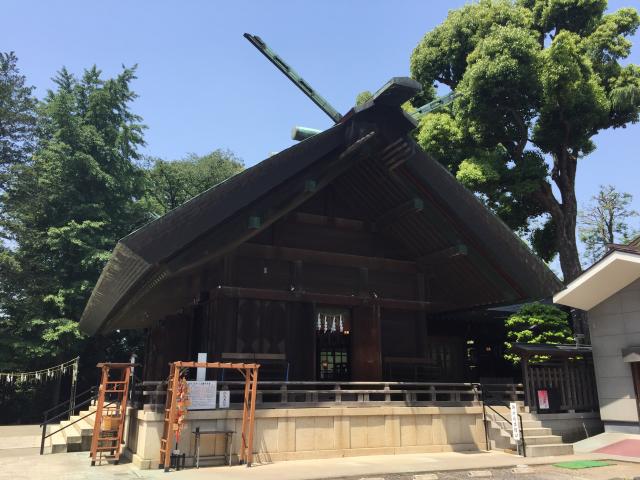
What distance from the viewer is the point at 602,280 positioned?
42.5 feet

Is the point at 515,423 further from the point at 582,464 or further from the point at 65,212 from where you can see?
the point at 65,212

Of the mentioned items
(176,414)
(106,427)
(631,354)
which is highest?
(631,354)

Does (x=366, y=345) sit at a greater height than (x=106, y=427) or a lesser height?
greater

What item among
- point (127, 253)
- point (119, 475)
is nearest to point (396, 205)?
point (127, 253)

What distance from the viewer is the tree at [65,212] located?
24.5m

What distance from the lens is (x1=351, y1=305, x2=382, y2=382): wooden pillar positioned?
13.9m

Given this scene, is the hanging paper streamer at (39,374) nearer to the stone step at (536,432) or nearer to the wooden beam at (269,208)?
the wooden beam at (269,208)

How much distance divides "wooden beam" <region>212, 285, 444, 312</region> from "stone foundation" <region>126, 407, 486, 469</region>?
334 centimetres

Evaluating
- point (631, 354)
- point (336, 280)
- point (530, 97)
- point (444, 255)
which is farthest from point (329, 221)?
point (530, 97)

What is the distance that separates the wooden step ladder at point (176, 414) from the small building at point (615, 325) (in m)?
8.89

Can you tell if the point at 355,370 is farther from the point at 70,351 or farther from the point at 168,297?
the point at 70,351

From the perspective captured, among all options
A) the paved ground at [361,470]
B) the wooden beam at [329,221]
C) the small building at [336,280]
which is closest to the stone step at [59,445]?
the paved ground at [361,470]

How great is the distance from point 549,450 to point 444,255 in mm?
5799

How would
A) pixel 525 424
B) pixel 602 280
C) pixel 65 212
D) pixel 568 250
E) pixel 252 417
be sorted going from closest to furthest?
pixel 252 417, pixel 525 424, pixel 602 280, pixel 568 250, pixel 65 212
